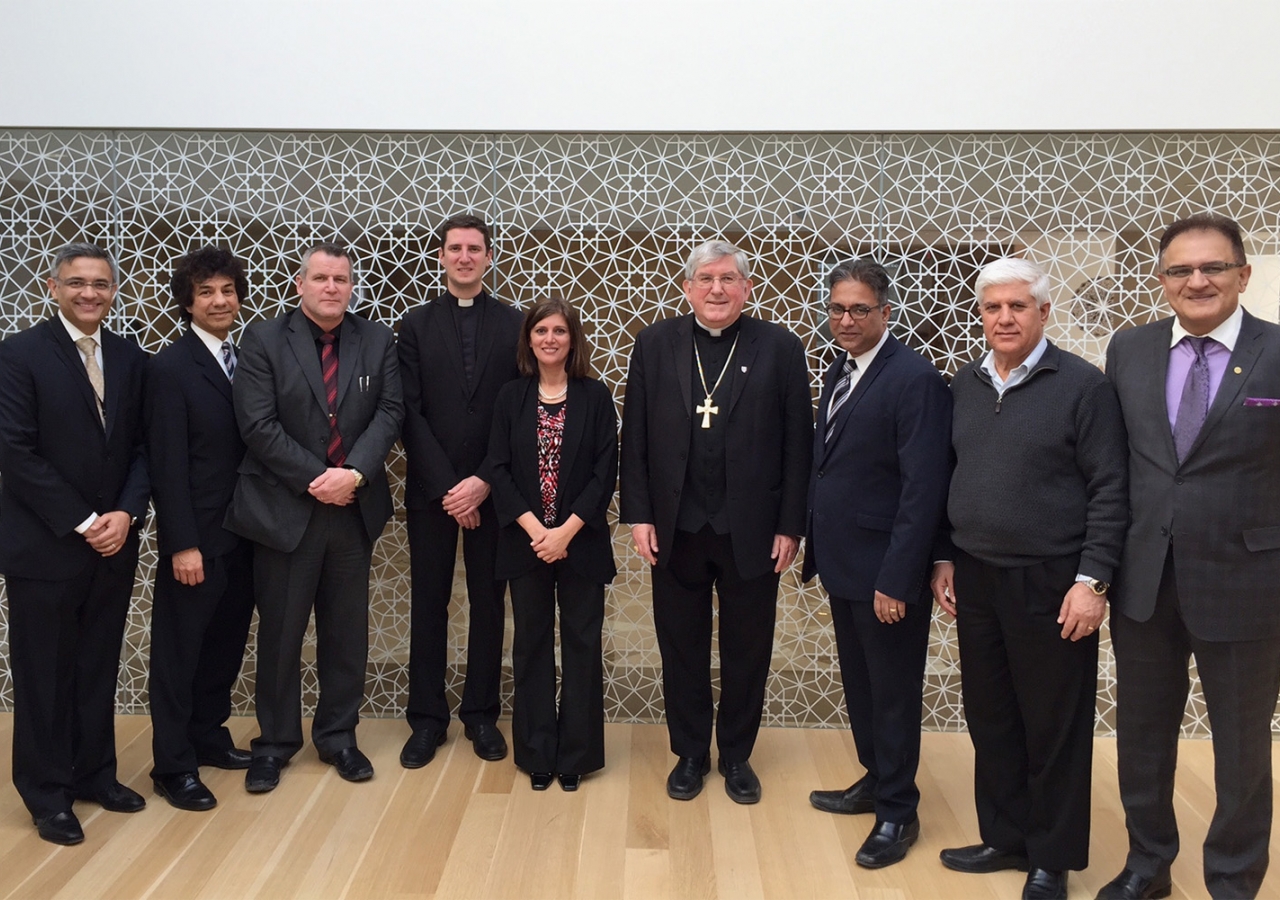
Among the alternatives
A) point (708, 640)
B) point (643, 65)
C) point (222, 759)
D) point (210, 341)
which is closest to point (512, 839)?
point (708, 640)

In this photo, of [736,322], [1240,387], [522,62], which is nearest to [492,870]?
[736,322]

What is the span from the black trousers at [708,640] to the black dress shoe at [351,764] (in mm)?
1092

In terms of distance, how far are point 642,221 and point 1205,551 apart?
94.8 inches

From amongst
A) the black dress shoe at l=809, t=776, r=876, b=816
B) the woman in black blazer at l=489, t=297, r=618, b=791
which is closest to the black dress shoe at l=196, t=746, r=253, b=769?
the woman in black blazer at l=489, t=297, r=618, b=791

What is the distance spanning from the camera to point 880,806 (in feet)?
10.4

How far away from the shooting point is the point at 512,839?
3.19m

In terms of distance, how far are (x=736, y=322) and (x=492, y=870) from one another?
1.89 metres

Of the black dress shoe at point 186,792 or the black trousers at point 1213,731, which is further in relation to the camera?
→ the black dress shoe at point 186,792

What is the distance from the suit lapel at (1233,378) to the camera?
103 inches

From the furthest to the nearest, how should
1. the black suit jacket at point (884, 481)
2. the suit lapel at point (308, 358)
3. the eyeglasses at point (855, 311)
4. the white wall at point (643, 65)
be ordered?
the white wall at point (643, 65), the suit lapel at point (308, 358), the eyeglasses at point (855, 311), the black suit jacket at point (884, 481)

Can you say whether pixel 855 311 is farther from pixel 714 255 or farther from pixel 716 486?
pixel 716 486

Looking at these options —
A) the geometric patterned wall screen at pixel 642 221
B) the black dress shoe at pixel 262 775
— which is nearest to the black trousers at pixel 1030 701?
the geometric patterned wall screen at pixel 642 221

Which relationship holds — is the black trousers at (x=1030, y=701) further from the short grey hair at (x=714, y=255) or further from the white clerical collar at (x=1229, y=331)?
the short grey hair at (x=714, y=255)

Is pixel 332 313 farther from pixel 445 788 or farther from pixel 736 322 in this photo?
pixel 445 788
